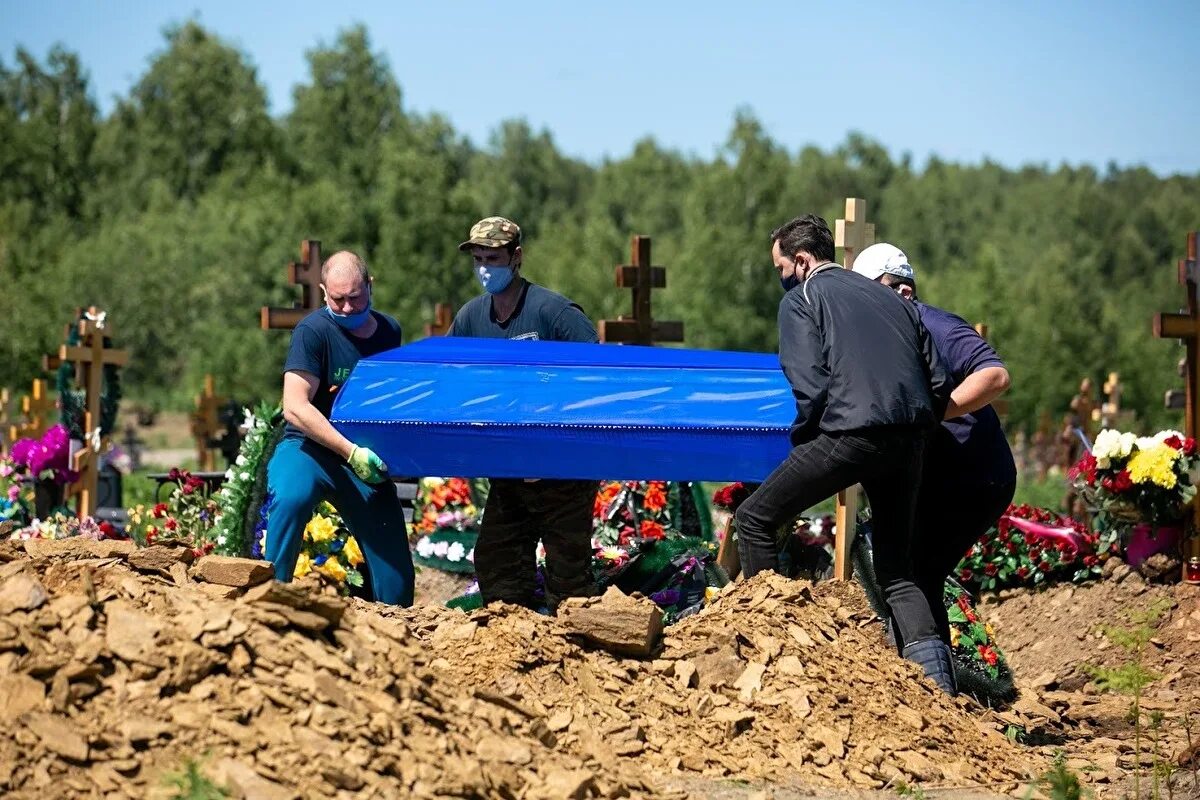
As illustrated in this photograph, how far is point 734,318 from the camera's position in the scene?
34.8 meters

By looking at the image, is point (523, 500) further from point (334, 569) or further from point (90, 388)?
point (90, 388)

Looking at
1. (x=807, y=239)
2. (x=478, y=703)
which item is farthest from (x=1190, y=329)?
(x=478, y=703)

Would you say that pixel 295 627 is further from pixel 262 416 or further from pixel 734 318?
pixel 734 318

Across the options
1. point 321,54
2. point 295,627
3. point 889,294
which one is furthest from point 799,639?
point 321,54

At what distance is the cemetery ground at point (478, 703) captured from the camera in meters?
4.18

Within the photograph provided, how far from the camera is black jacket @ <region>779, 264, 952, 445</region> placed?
18.7ft

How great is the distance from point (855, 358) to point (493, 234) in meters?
1.87

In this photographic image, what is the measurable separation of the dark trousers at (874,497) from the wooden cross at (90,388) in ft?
21.6

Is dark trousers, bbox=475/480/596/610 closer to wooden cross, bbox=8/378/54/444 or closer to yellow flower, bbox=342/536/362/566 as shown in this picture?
yellow flower, bbox=342/536/362/566

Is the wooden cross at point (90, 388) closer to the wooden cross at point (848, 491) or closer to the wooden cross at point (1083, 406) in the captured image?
the wooden cross at point (848, 491)

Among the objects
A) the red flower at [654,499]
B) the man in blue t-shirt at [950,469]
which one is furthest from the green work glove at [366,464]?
the red flower at [654,499]

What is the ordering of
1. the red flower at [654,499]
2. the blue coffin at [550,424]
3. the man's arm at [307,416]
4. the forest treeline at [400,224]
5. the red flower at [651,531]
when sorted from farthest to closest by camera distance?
the forest treeline at [400,224]
the red flower at [654,499]
the red flower at [651,531]
the blue coffin at [550,424]
the man's arm at [307,416]

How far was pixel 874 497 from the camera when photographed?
5.91m

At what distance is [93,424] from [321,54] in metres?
37.9
